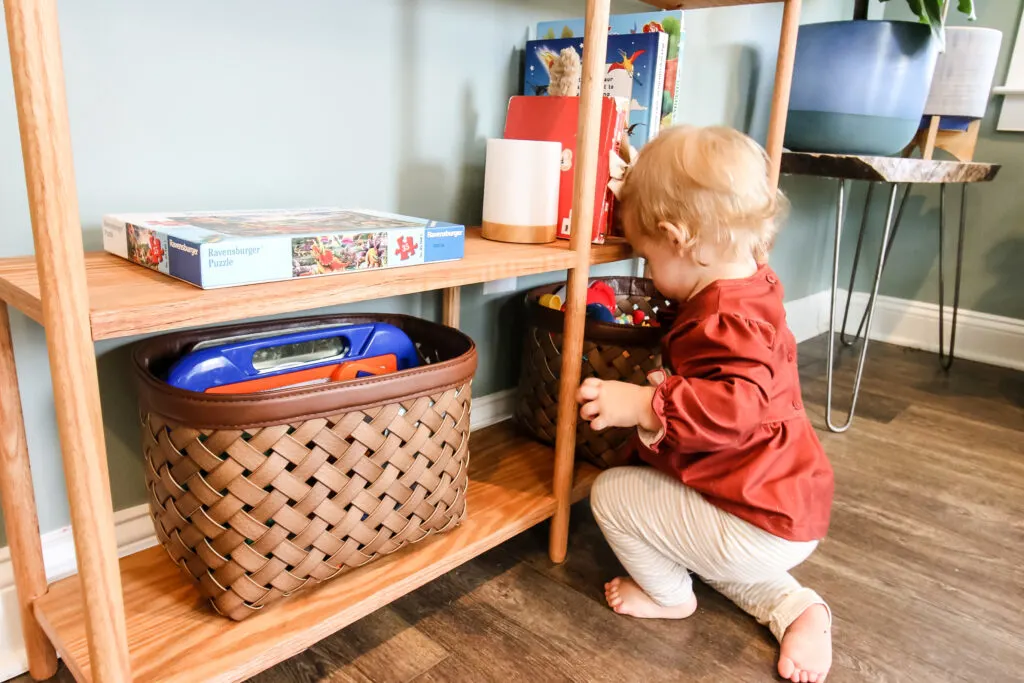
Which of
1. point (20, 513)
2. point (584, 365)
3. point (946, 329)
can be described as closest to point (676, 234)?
point (584, 365)

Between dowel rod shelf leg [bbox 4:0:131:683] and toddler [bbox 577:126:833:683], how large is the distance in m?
0.51

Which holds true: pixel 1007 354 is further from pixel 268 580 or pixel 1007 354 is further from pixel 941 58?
pixel 268 580

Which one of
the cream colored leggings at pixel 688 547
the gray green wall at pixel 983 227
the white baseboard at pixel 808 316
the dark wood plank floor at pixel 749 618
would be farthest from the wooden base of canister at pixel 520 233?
the gray green wall at pixel 983 227

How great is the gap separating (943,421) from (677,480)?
110 centimetres

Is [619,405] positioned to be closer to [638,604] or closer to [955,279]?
[638,604]

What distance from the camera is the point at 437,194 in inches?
43.1

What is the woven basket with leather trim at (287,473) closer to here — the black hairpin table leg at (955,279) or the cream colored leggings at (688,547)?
the cream colored leggings at (688,547)

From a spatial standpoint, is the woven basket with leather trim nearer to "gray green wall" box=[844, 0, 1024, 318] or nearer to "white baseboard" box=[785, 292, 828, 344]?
"white baseboard" box=[785, 292, 828, 344]

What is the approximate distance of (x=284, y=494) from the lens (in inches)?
27.1

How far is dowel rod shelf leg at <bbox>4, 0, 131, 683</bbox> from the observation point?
465 millimetres

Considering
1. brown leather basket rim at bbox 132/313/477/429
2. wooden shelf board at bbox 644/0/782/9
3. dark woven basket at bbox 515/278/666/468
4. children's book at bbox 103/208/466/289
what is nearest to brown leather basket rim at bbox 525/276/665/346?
dark woven basket at bbox 515/278/666/468

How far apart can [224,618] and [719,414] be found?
555 millimetres

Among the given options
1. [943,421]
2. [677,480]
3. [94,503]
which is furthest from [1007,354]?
[94,503]

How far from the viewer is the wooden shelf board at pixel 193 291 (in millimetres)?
543
